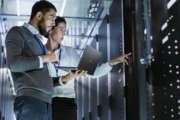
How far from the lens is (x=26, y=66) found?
2277mm

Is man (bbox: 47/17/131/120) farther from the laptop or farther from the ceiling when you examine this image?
the ceiling

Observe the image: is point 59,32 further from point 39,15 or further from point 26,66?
point 26,66

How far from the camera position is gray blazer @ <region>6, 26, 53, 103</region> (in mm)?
2279

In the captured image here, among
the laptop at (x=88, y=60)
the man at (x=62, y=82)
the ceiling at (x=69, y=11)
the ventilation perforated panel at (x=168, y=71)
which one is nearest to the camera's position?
the ventilation perforated panel at (x=168, y=71)

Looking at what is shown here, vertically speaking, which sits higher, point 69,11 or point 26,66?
point 69,11

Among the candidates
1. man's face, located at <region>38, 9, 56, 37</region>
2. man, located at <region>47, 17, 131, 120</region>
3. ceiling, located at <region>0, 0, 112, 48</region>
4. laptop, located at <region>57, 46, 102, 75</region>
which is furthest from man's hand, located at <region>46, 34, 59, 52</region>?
ceiling, located at <region>0, 0, 112, 48</region>

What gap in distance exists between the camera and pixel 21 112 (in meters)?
2.24


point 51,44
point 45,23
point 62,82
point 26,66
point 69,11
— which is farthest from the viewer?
point 69,11

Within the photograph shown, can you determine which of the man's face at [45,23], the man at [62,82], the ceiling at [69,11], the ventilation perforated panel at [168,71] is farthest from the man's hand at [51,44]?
the ceiling at [69,11]

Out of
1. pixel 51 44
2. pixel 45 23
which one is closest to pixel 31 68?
pixel 45 23

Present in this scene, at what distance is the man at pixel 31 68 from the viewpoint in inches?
89.0

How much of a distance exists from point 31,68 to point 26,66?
42 millimetres

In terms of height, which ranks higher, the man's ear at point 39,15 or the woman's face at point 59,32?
the man's ear at point 39,15

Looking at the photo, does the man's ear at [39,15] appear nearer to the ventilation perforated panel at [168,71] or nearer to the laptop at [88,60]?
the laptop at [88,60]
